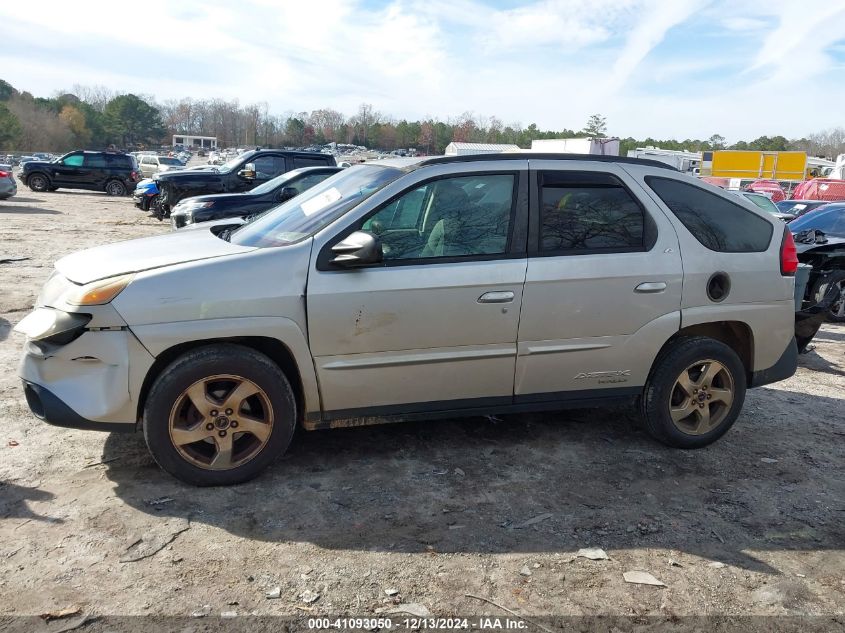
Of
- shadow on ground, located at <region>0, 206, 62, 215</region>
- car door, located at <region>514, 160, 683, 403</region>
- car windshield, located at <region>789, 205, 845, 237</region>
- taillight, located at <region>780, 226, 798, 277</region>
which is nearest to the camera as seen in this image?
car door, located at <region>514, 160, 683, 403</region>

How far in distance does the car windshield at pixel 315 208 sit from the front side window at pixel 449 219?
206 mm

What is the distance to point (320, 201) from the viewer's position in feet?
14.4

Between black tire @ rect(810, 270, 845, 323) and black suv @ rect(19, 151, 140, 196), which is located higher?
black suv @ rect(19, 151, 140, 196)

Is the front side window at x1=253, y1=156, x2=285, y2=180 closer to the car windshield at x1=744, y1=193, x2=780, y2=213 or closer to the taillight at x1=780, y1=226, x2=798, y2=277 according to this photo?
the car windshield at x1=744, y1=193, x2=780, y2=213

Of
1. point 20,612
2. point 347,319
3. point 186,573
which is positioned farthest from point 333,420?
point 20,612

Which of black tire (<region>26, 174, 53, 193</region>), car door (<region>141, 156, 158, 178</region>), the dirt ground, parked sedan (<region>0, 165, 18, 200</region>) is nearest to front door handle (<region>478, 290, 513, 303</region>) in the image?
the dirt ground

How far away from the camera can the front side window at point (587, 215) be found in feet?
13.9

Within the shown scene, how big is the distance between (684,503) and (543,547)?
3.36 ft

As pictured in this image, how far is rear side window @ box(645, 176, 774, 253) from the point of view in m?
4.46

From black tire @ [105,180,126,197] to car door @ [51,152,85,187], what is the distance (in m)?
1.10

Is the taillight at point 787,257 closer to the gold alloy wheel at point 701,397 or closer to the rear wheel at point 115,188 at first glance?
the gold alloy wheel at point 701,397

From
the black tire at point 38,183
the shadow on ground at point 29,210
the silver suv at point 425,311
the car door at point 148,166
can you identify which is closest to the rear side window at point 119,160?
the black tire at point 38,183

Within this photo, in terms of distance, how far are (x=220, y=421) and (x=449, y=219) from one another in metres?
1.73

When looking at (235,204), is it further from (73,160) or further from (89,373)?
(73,160)
